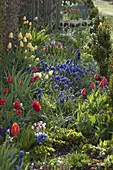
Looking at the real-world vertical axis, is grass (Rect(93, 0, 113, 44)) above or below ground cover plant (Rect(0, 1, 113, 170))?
below

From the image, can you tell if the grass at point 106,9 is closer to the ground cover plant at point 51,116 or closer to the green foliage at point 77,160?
the ground cover plant at point 51,116

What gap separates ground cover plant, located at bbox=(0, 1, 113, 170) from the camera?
4082 millimetres

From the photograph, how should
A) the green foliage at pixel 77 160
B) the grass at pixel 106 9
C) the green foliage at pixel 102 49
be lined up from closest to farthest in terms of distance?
1. the green foliage at pixel 77 160
2. the green foliage at pixel 102 49
3. the grass at pixel 106 9

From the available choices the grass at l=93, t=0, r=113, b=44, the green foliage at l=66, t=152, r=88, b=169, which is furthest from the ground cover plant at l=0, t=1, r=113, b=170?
the grass at l=93, t=0, r=113, b=44

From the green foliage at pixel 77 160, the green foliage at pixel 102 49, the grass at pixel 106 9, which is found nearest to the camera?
the green foliage at pixel 77 160

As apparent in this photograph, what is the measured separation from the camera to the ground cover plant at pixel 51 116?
4.08 meters

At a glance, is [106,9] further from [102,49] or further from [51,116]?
[51,116]

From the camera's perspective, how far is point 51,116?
500 centimetres

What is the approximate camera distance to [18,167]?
11.6 ft

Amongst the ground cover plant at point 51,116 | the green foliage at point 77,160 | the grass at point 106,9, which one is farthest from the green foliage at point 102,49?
the grass at point 106,9

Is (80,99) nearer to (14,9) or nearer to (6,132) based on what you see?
(6,132)

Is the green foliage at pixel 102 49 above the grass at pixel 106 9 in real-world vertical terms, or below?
above

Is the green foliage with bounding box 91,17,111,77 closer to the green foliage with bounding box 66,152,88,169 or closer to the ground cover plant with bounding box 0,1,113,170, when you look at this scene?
the ground cover plant with bounding box 0,1,113,170

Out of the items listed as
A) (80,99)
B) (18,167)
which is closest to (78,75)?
(80,99)
